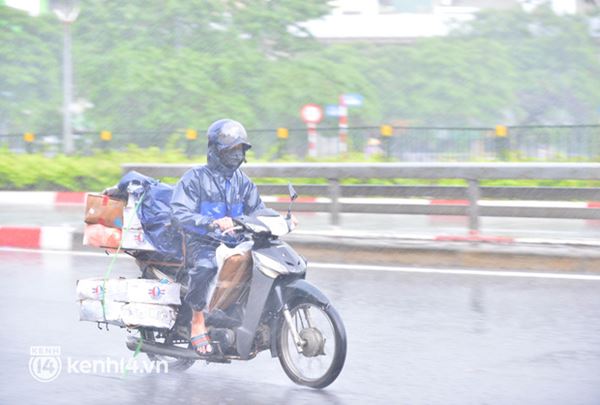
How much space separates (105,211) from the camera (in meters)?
6.18

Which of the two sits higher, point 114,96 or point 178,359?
point 114,96

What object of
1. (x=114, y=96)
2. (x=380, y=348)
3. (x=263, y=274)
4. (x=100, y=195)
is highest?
(x=114, y=96)

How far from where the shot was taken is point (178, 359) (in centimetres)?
632

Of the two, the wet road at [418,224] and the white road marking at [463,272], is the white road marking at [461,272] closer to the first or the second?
the white road marking at [463,272]

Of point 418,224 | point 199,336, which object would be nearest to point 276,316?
point 199,336

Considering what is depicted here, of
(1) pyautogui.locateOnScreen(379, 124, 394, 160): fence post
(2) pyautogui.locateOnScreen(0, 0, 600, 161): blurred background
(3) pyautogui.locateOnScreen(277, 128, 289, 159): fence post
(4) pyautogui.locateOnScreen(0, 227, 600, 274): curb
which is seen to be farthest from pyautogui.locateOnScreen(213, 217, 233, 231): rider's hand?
(2) pyautogui.locateOnScreen(0, 0, 600, 161): blurred background

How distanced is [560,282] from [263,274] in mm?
4527

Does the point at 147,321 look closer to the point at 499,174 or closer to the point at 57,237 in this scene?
A: the point at 499,174

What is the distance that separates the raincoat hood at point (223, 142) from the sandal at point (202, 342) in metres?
0.93

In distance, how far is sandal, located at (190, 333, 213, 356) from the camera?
19.1ft

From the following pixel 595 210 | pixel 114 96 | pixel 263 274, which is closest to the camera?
pixel 263 274

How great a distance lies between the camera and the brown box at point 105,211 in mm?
6164

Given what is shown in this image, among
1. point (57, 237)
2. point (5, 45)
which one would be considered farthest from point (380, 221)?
point (5, 45)

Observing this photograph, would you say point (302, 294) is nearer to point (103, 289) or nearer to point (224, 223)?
point (224, 223)
